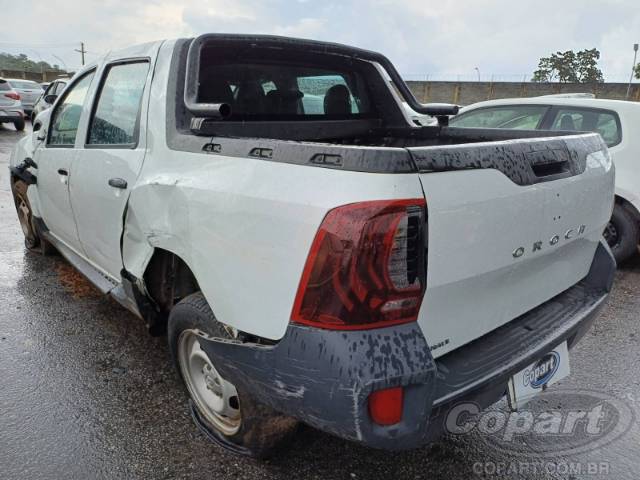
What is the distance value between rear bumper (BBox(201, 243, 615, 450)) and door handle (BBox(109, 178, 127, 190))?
1.07m

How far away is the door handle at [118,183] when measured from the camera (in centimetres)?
251

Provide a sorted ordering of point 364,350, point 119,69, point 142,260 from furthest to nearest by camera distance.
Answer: point 119,69
point 142,260
point 364,350

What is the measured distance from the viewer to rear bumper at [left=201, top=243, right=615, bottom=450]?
58.7 inches

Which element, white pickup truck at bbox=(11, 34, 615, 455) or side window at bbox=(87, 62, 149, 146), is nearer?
white pickup truck at bbox=(11, 34, 615, 455)

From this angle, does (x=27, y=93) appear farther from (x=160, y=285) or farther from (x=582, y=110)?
(x=160, y=285)

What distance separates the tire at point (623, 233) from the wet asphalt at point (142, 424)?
1283 millimetres

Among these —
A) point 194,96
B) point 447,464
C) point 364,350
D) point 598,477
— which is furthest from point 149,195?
point 598,477

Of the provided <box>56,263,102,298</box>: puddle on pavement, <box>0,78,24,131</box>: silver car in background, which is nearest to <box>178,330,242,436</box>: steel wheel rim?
<box>56,263,102,298</box>: puddle on pavement

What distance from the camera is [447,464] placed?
2.21 meters

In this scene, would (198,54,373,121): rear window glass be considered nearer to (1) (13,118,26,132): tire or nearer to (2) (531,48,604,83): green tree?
(1) (13,118,26,132): tire

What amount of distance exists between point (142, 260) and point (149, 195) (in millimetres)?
354

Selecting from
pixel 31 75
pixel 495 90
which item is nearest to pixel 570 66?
pixel 495 90

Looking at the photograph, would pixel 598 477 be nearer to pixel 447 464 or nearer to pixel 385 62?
pixel 447 464

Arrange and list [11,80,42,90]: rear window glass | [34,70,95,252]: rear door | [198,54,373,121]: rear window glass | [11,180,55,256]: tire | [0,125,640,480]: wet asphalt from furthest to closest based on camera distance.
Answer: [11,80,42,90]: rear window glass → [11,180,55,256]: tire → [34,70,95,252]: rear door → [198,54,373,121]: rear window glass → [0,125,640,480]: wet asphalt
